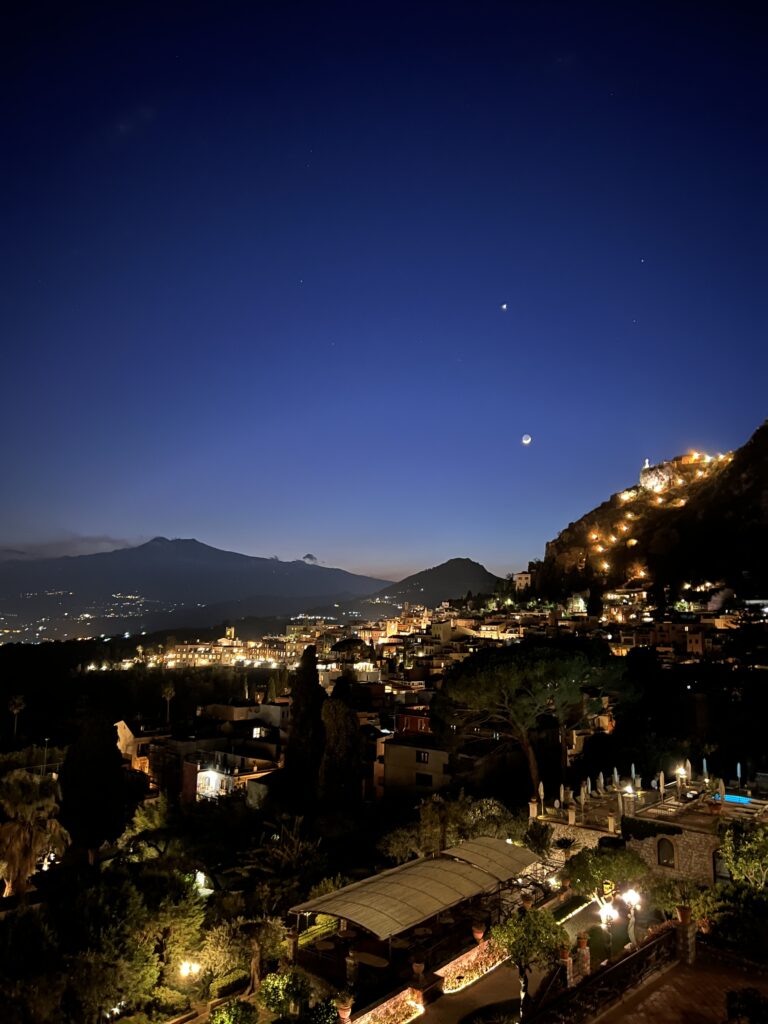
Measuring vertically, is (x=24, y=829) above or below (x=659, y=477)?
below

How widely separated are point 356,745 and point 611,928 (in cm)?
1254

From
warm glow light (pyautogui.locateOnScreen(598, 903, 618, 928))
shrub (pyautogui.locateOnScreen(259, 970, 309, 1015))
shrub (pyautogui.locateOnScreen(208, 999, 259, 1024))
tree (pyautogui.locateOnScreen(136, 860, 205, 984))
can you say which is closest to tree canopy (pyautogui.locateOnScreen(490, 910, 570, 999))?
warm glow light (pyautogui.locateOnScreen(598, 903, 618, 928))

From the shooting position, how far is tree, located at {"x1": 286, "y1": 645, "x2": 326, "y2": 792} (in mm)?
26219

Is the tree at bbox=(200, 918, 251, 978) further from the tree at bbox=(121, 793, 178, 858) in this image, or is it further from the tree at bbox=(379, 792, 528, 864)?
the tree at bbox=(121, 793, 178, 858)

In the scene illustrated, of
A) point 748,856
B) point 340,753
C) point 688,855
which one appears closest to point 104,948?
point 748,856

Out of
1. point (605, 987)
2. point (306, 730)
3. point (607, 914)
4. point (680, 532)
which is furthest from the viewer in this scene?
Answer: point (680, 532)

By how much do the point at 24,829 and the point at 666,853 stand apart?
52.6ft

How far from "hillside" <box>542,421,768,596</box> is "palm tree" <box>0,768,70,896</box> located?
59.3m

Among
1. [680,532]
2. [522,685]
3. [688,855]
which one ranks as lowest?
[688,855]

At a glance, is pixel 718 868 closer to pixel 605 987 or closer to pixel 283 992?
pixel 605 987

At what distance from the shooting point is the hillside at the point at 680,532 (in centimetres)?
6631

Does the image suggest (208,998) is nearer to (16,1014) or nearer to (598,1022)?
(16,1014)

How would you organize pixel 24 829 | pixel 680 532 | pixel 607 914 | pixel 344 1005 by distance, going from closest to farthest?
pixel 344 1005 → pixel 607 914 → pixel 24 829 → pixel 680 532

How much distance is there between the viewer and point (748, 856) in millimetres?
11750
